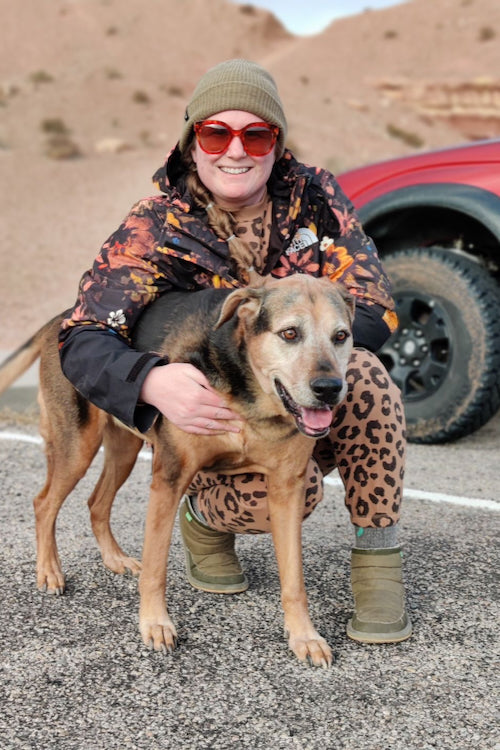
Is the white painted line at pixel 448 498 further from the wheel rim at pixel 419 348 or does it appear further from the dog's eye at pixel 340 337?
the dog's eye at pixel 340 337

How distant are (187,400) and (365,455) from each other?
66 cm

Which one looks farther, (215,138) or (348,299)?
(215,138)

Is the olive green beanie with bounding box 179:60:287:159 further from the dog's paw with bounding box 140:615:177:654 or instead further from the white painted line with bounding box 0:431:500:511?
the white painted line with bounding box 0:431:500:511

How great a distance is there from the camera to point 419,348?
5.46 metres

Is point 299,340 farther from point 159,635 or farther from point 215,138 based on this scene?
point 159,635

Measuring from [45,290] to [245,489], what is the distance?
58.5 feet

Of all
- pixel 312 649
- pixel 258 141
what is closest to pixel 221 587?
pixel 312 649

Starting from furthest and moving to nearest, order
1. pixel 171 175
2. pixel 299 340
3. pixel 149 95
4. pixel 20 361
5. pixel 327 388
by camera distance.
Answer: pixel 149 95
pixel 20 361
pixel 171 175
pixel 299 340
pixel 327 388

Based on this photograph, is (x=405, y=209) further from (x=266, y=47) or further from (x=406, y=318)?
(x=266, y=47)

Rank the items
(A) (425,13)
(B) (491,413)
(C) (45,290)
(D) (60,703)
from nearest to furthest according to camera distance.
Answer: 1. (D) (60,703)
2. (B) (491,413)
3. (C) (45,290)
4. (A) (425,13)

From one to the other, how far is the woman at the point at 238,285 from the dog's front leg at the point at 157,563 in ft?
0.78

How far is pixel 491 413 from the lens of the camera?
17.4 feet

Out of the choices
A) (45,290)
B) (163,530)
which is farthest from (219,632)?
(45,290)

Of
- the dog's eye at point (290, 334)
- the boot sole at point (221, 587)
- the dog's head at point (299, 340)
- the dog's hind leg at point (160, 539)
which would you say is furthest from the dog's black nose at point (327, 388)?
the boot sole at point (221, 587)
